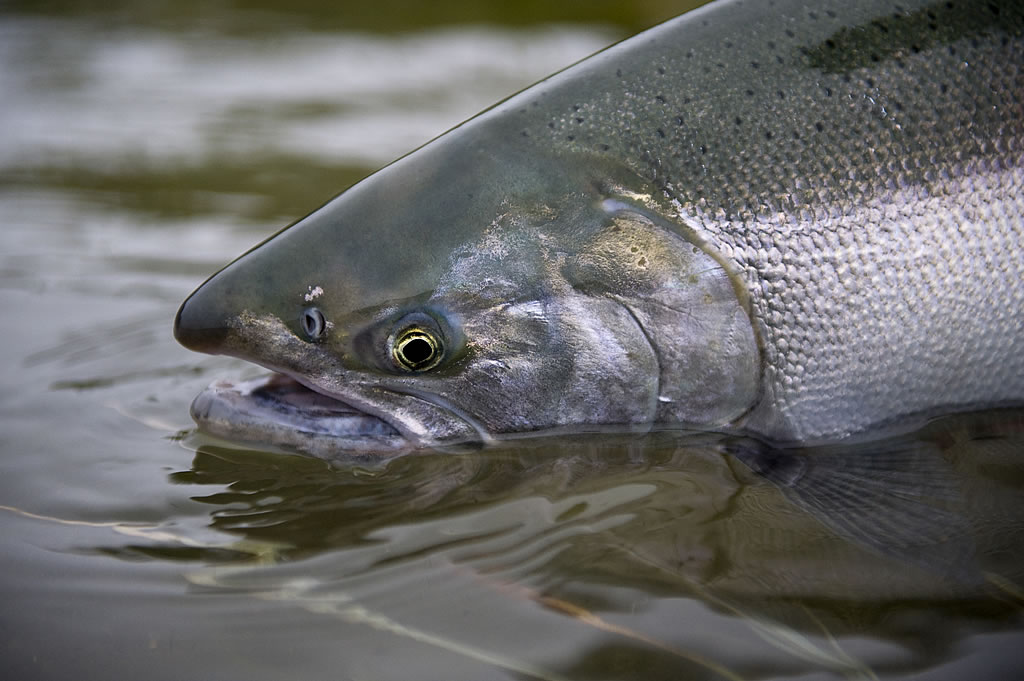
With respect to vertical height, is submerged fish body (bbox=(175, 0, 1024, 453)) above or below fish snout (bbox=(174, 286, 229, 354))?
above

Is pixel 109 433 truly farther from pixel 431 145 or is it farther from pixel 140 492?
pixel 431 145

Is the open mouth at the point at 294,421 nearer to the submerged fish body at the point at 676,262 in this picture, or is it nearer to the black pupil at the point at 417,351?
the submerged fish body at the point at 676,262

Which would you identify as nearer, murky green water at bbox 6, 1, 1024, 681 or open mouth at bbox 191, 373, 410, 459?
murky green water at bbox 6, 1, 1024, 681

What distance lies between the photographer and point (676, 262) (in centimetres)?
193

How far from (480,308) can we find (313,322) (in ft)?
1.12

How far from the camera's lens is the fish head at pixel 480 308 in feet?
6.27

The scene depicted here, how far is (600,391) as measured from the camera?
1.96 m

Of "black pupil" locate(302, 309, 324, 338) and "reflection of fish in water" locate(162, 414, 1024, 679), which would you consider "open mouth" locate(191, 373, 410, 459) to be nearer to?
"reflection of fish in water" locate(162, 414, 1024, 679)

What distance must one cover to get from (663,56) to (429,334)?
2.68 feet

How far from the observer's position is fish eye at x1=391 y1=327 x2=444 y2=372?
6.27 feet

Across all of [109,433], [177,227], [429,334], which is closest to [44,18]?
[177,227]

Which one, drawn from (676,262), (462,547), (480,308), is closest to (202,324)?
(480,308)

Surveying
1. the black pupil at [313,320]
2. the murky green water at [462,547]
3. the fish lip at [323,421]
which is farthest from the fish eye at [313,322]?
the murky green water at [462,547]

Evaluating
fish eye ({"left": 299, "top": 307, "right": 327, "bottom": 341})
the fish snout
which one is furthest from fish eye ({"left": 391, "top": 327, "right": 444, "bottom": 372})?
the fish snout
